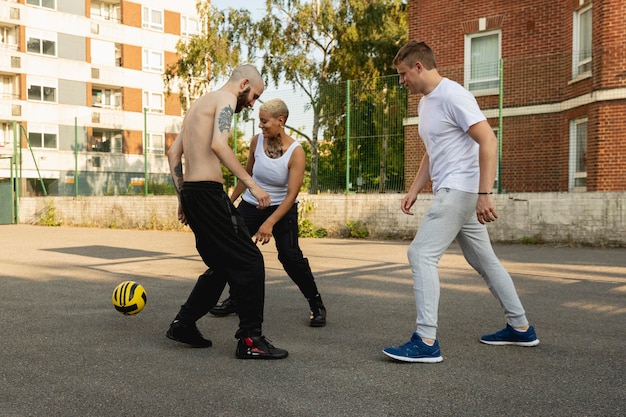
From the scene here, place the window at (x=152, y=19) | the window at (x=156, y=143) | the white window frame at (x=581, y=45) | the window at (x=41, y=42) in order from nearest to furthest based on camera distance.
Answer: the white window frame at (x=581, y=45) < the window at (x=41, y=42) < the window at (x=156, y=143) < the window at (x=152, y=19)

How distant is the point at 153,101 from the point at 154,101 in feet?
0.28

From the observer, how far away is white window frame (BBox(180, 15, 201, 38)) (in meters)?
49.0

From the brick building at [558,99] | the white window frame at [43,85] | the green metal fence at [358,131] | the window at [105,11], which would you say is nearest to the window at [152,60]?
the window at [105,11]

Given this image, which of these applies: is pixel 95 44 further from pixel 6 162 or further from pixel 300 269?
pixel 300 269

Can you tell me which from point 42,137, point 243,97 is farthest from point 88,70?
point 243,97

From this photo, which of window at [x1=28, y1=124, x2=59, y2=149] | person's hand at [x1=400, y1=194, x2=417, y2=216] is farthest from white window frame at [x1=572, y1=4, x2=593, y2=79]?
window at [x1=28, y1=124, x2=59, y2=149]

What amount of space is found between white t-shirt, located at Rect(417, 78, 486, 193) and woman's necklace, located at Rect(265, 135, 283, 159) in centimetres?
152

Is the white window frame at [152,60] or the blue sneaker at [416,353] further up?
the white window frame at [152,60]

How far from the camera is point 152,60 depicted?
47.8 metres

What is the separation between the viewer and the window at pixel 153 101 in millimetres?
47344

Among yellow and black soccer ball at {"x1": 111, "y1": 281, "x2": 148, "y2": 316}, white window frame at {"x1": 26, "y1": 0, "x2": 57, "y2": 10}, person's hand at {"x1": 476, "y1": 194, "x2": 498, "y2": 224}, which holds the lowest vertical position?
yellow and black soccer ball at {"x1": 111, "y1": 281, "x2": 148, "y2": 316}

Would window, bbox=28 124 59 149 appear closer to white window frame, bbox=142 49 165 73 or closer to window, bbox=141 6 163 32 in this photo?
white window frame, bbox=142 49 165 73

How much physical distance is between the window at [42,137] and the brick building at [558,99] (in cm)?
2919

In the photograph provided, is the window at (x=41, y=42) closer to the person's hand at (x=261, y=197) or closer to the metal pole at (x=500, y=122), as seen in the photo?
the metal pole at (x=500, y=122)
